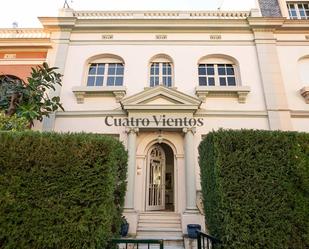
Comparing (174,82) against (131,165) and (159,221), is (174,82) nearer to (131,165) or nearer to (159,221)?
(131,165)

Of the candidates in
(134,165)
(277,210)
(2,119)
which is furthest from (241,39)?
(2,119)

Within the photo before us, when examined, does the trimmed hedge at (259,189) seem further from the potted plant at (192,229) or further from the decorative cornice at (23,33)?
the decorative cornice at (23,33)

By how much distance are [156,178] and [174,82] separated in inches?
159

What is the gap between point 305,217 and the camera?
4004 mm

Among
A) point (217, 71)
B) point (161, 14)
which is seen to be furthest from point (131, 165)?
point (161, 14)

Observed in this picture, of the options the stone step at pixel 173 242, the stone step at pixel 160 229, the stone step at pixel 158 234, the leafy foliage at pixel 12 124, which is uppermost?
the leafy foliage at pixel 12 124

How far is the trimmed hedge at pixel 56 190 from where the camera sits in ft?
12.5

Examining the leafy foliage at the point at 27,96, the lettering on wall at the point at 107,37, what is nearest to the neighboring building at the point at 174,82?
the lettering on wall at the point at 107,37

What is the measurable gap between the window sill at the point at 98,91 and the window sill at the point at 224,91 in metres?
3.06

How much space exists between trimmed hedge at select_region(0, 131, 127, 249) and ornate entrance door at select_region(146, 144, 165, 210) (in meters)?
4.35

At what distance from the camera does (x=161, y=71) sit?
31.7 ft

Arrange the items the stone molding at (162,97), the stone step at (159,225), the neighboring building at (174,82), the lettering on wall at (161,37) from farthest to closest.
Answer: the lettering on wall at (161,37), the stone molding at (162,97), the neighboring building at (174,82), the stone step at (159,225)

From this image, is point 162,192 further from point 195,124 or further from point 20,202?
point 20,202

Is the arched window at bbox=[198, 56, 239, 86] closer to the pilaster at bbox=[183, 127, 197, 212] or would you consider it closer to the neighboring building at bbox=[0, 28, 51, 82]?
the pilaster at bbox=[183, 127, 197, 212]
